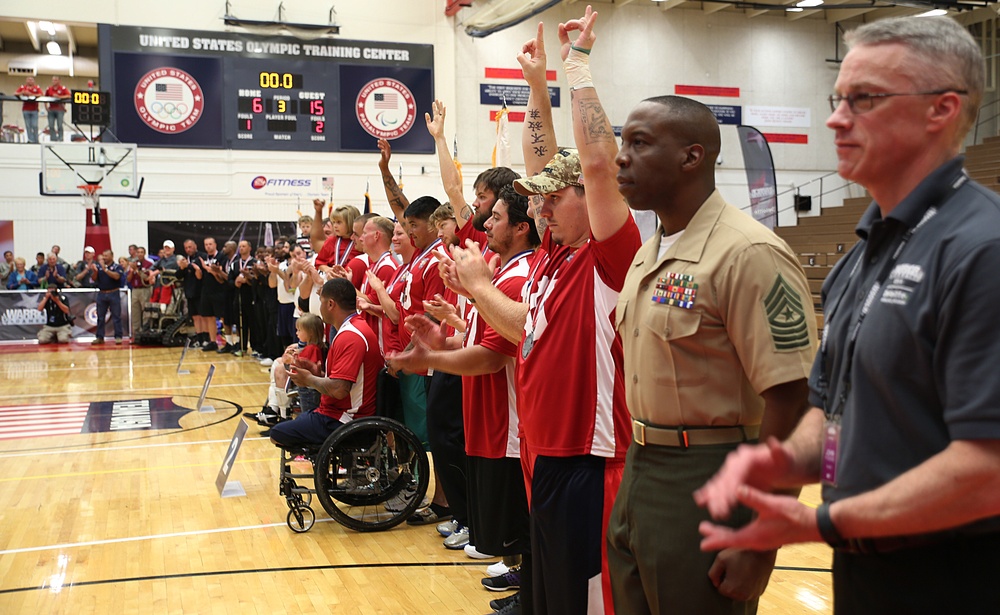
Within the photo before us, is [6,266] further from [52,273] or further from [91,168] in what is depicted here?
[91,168]

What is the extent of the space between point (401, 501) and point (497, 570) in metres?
1.13

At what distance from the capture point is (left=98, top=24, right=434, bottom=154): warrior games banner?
17094 mm

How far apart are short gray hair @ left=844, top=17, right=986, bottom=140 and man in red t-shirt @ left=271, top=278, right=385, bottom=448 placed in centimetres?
407

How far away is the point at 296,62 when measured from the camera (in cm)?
1791

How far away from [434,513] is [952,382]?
435 cm

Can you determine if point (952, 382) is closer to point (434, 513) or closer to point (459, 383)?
point (459, 383)

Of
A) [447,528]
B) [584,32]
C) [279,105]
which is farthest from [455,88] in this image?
[584,32]

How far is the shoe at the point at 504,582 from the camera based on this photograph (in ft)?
13.4

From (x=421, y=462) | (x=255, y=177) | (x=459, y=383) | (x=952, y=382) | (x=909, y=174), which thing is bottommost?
(x=421, y=462)

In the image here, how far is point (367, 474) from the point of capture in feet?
16.3

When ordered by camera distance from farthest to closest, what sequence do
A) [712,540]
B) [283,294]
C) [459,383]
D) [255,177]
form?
[255,177]
[283,294]
[459,383]
[712,540]

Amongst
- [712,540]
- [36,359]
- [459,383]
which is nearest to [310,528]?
[459,383]

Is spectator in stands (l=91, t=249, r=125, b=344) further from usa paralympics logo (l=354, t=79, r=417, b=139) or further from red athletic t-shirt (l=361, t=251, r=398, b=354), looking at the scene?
red athletic t-shirt (l=361, t=251, r=398, b=354)

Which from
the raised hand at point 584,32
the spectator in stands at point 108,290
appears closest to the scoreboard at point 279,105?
the spectator in stands at point 108,290
